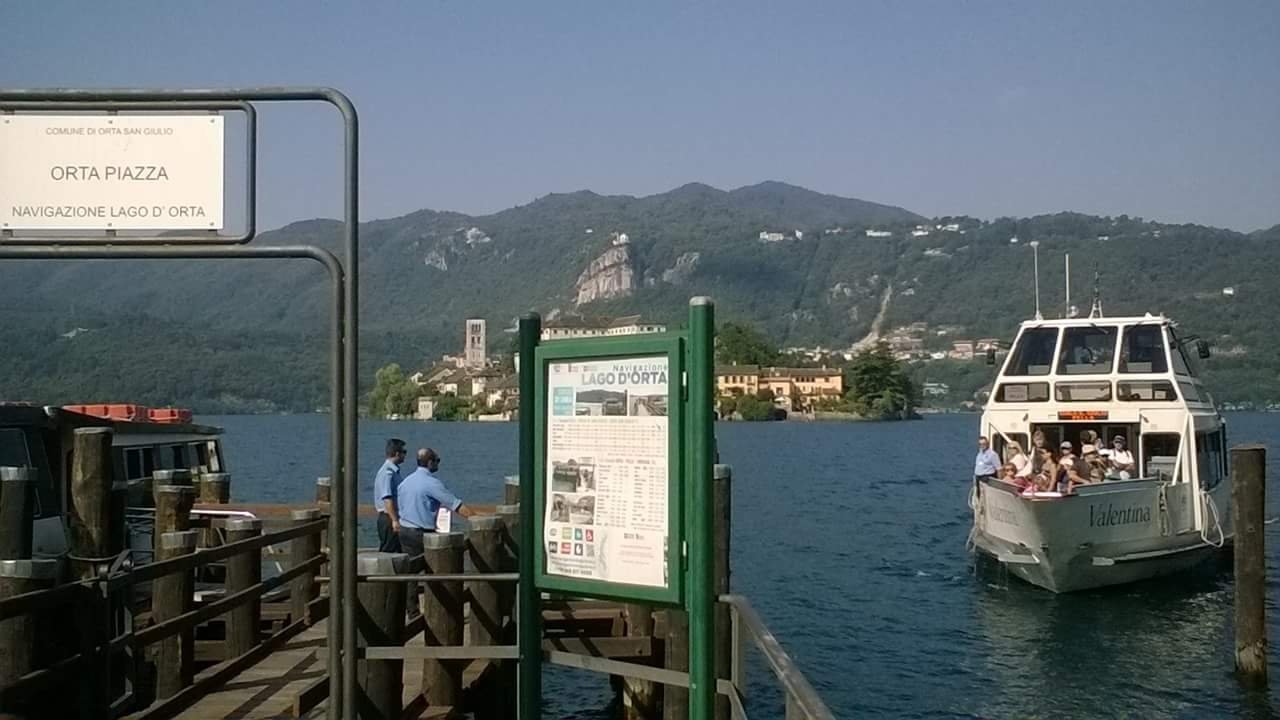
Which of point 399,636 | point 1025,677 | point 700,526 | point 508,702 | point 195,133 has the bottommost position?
point 1025,677

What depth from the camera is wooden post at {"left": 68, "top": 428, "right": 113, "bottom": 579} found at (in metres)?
6.62

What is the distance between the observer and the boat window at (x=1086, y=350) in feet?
87.0

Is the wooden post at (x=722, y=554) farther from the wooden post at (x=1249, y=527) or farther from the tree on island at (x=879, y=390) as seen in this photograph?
the tree on island at (x=879, y=390)

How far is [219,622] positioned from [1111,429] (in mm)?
19144

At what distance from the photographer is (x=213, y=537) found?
45.5 feet

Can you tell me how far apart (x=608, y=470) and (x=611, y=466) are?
0.03 meters

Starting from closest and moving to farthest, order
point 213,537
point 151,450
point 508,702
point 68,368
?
point 508,702, point 213,537, point 151,450, point 68,368

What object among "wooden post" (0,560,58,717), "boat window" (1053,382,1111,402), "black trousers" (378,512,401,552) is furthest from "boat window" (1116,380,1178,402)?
"wooden post" (0,560,58,717)

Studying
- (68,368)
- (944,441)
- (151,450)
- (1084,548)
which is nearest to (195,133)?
(151,450)

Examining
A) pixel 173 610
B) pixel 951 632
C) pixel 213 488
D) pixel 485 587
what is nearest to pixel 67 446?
pixel 213 488

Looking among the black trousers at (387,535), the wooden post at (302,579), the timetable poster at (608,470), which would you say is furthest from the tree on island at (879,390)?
the timetable poster at (608,470)

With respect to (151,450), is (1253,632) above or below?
below

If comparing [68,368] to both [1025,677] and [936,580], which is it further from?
[1025,677]

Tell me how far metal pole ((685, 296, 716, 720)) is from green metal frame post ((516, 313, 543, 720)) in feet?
3.38
